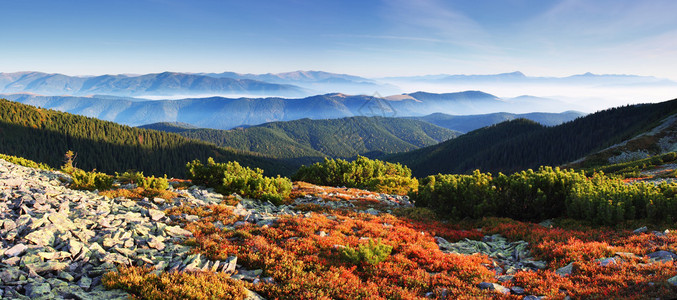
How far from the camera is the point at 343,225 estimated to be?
11.5 meters

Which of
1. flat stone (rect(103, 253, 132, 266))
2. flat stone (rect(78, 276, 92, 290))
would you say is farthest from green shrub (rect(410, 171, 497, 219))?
flat stone (rect(78, 276, 92, 290))

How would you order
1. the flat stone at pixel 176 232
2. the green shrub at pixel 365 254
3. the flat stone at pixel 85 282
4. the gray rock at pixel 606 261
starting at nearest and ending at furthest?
the flat stone at pixel 85 282
the gray rock at pixel 606 261
the green shrub at pixel 365 254
the flat stone at pixel 176 232

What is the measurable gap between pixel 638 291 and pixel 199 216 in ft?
41.7

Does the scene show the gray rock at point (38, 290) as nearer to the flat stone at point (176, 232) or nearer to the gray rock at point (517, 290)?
the flat stone at point (176, 232)

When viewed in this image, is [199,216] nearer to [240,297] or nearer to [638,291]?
[240,297]

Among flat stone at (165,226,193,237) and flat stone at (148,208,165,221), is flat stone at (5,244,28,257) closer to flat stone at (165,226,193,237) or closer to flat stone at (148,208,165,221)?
flat stone at (165,226,193,237)

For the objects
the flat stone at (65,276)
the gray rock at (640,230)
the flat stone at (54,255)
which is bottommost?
the flat stone at (65,276)

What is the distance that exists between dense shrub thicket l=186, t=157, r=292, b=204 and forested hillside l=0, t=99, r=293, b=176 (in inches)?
6554

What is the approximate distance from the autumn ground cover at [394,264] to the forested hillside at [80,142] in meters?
179

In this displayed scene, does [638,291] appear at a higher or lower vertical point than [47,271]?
higher

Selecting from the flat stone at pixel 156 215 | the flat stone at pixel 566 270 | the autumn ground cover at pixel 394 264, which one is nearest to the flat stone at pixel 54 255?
the autumn ground cover at pixel 394 264

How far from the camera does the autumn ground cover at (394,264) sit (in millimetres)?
6199

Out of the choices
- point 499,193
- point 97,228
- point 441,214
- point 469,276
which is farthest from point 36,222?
point 499,193

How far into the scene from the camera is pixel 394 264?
820 centimetres
